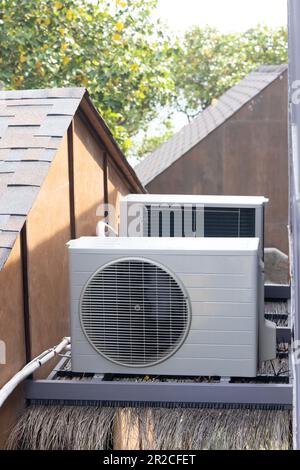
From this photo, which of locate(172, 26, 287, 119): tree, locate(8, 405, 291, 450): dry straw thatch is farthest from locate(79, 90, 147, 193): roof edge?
locate(172, 26, 287, 119): tree

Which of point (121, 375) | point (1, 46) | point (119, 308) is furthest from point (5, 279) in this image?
point (1, 46)

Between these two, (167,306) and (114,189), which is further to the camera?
(114,189)

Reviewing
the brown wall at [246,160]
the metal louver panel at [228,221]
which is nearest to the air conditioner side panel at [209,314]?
the metal louver panel at [228,221]

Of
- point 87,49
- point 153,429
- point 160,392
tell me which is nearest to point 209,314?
point 160,392

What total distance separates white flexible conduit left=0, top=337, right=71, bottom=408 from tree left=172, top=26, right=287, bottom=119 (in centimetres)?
3078

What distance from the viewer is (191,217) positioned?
22.1 feet

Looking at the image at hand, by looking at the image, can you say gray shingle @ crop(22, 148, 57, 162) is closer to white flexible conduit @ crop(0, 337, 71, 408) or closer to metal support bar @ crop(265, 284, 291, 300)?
white flexible conduit @ crop(0, 337, 71, 408)

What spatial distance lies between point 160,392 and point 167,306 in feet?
1.69

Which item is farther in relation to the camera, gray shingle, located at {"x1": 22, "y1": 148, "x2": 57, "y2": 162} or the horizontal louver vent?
the horizontal louver vent

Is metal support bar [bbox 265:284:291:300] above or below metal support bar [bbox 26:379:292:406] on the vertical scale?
above

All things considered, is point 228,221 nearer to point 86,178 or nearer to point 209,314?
point 86,178

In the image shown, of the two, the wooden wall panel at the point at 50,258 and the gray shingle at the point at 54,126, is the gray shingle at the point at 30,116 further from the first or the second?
the wooden wall panel at the point at 50,258

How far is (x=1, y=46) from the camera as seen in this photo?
1523 cm

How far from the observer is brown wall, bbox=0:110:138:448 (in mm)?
4465
